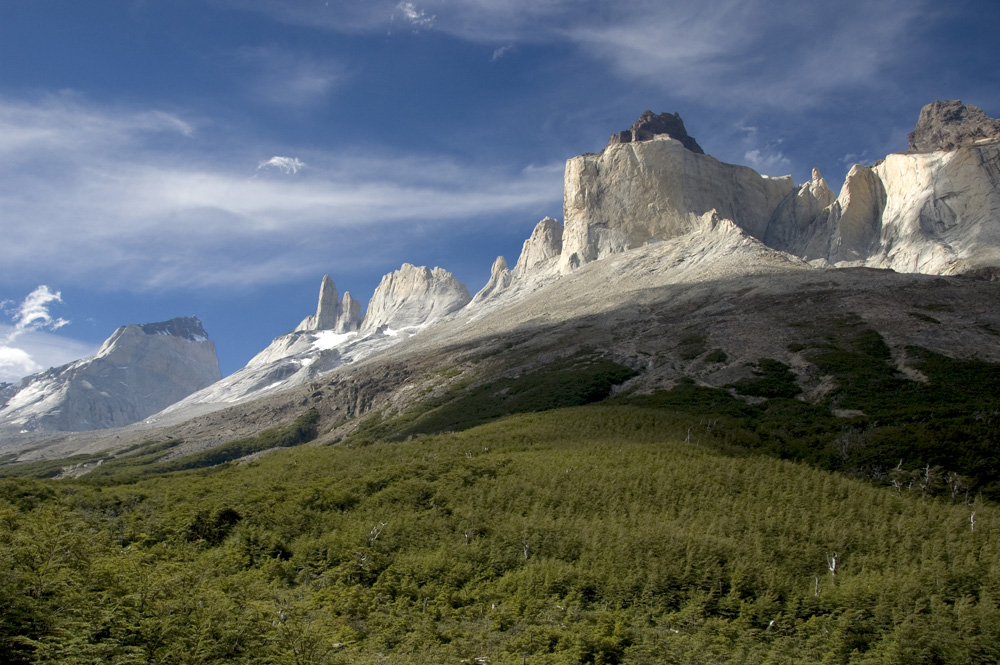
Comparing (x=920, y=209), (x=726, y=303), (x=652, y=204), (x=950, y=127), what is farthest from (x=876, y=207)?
(x=726, y=303)

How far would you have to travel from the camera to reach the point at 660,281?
13662 cm

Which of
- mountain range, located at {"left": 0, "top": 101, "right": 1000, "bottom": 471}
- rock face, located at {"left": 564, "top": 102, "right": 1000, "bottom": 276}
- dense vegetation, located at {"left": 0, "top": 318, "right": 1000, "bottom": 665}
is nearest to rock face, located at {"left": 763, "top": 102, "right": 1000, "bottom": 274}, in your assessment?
rock face, located at {"left": 564, "top": 102, "right": 1000, "bottom": 276}

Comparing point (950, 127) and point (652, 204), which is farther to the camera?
point (652, 204)

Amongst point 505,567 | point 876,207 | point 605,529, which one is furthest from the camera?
point 876,207

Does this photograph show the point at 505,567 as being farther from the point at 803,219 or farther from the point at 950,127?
the point at 950,127

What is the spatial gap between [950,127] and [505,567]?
693 feet

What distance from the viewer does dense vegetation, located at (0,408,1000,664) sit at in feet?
54.0

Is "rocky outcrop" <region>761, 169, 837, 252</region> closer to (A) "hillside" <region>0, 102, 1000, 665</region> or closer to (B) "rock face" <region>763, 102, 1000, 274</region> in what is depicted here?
(B) "rock face" <region>763, 102, 1000, 274</region>

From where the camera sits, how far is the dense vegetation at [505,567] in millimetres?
16469

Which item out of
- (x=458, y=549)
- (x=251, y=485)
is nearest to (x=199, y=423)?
(x=251, y=485)

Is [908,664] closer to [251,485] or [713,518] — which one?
[713,518]

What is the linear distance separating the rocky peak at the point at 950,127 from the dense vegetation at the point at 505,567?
578 ft

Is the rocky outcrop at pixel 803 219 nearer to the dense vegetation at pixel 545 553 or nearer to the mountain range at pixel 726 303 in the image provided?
the mountain range at pixel 726 303

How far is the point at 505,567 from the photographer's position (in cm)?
2564
